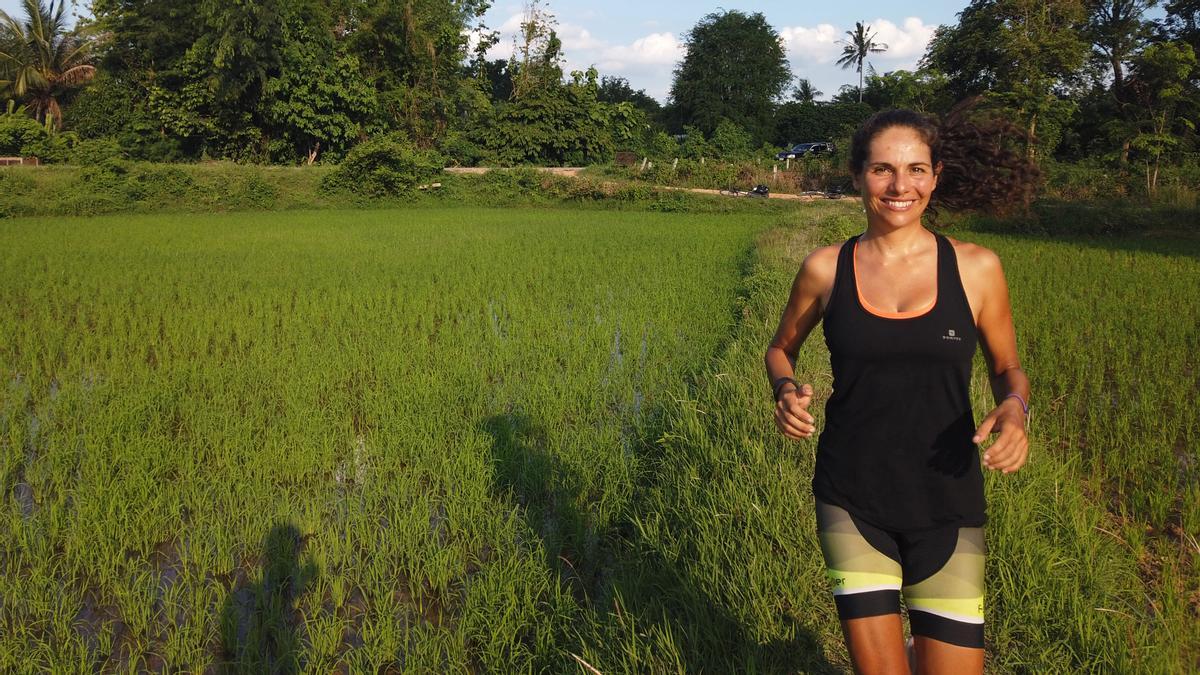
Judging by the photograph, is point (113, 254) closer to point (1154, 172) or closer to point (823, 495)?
point (823, 495)

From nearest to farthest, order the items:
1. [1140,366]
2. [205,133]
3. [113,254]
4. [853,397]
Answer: [853,397] → [1140,366] → [113,254] → [205,133]

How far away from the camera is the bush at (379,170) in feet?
64.9

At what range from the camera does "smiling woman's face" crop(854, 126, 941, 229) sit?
153 centimetres

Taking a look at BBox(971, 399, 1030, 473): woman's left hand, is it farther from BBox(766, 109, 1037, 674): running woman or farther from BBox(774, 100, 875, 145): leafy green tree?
BBox(774, 100, 875, 145): leafy green tree

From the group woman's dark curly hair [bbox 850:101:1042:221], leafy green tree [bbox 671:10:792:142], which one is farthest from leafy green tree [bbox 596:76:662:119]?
woman's dark curly hair [bbox 850:101:1042:221]

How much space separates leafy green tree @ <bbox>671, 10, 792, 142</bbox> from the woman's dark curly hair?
3794 centimetres

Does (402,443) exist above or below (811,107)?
below

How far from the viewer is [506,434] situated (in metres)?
3.92

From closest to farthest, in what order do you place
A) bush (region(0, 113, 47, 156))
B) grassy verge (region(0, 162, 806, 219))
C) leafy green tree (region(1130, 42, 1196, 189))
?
leafy green tree (region(1130, 42, 1196, 189)) → grassy verge (region(0, 162, 806, 219)) → bush (region(0, 113, 47, 156))

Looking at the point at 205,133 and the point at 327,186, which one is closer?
the point at 327,186

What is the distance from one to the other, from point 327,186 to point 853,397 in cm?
2046

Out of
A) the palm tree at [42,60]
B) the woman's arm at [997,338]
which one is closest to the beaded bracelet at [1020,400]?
the woman's arm at [997,338]

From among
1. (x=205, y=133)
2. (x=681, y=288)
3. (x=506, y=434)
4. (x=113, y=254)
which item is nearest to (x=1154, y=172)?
(x=681, y=288)

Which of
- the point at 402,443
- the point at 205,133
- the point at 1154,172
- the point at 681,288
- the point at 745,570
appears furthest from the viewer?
the point at 205,133
